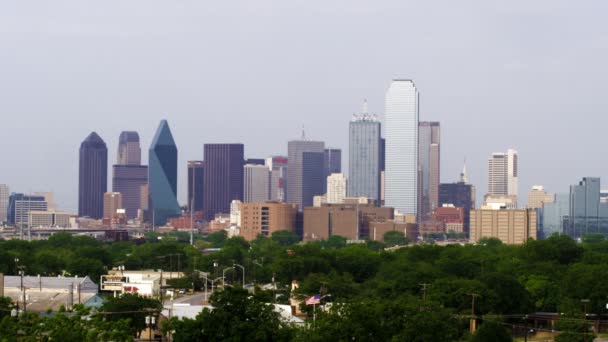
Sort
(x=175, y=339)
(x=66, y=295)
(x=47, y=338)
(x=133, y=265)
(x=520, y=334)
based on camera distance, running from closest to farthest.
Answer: (x=47, y=338)
(x=175, y=339)
(x=520, y=334)
(x=66, y=295)
(x=133, y=265)

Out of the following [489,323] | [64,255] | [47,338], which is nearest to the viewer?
[47,338]

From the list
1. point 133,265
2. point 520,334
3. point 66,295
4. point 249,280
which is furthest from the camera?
point 133,265

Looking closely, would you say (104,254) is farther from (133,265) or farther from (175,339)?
(175,339)

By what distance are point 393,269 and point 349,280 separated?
21.1ft

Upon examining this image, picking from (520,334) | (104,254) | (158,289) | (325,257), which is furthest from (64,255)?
(520,334)

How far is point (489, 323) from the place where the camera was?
3027 inches

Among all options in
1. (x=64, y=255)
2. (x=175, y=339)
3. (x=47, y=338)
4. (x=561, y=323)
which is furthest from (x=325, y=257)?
(x=47, y=338)

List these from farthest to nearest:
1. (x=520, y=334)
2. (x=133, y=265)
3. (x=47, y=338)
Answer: (x=133, y=265)
(x=520, y=334)
(x=47, y=338)

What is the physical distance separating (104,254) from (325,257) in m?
30.4

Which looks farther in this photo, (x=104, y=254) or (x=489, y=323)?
(x=104, y=254)

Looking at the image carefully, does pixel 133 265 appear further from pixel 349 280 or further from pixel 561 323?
pixel 561 323

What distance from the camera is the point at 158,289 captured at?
118m

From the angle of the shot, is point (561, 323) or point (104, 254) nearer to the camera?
point (561, 323)

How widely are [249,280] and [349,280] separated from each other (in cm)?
2980
